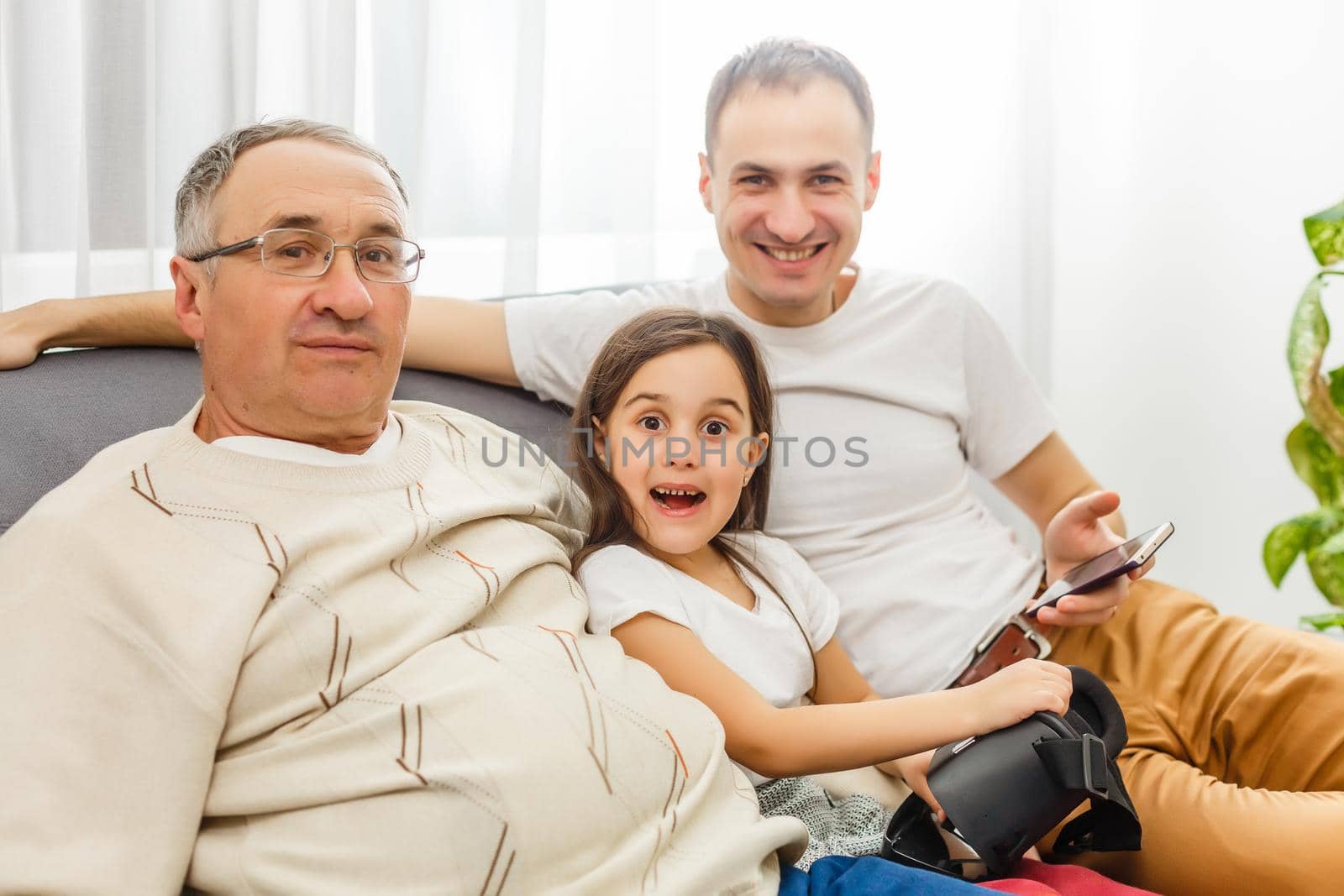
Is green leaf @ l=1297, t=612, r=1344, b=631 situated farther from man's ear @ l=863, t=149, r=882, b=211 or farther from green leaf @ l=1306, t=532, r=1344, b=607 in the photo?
man's ear @ l=863, t=149, r=882, b=211

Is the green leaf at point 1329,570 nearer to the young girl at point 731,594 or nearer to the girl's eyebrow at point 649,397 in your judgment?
the young girl at point 731,594

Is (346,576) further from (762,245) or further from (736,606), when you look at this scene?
(762,245)

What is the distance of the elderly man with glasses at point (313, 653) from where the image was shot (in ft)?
2.94

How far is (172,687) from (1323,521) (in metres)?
2.08

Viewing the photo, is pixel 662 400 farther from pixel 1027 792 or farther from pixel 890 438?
pixel 1027 792

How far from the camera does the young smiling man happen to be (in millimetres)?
1482

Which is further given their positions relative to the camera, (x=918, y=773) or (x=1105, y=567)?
(x=1105, y=567)

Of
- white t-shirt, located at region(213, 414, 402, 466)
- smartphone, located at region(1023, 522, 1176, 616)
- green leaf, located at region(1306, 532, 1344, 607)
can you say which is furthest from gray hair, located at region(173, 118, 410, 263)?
green leaf, located at region(1306, 532, 1344, 607)

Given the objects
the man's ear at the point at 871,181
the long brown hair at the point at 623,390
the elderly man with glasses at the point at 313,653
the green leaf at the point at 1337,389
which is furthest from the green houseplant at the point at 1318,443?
the elderly man with glasses at the point at 313,653

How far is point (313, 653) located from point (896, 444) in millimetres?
995

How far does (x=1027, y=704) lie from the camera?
3.72 ft

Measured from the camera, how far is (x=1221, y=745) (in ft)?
4.89

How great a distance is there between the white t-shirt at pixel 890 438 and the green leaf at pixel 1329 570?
2.36ft

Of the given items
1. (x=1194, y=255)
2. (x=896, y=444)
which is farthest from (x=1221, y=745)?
(x=1194, y=255)
